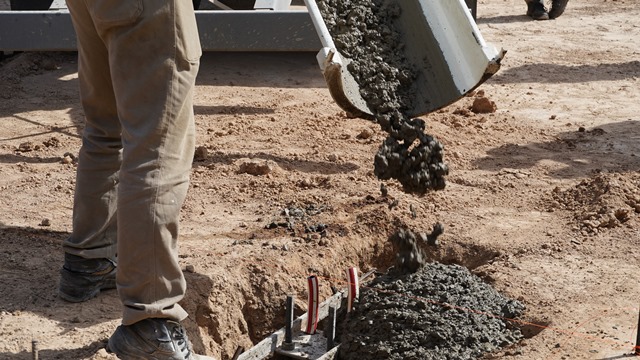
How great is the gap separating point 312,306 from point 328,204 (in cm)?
104

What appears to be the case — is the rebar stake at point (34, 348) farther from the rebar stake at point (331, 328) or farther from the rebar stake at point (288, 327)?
the rebar stake at point (331, 328)

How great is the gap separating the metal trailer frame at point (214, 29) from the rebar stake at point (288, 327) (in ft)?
8.87

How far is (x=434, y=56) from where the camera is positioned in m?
5.76

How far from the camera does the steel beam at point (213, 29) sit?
654cm

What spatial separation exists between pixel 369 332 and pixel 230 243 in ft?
2.87

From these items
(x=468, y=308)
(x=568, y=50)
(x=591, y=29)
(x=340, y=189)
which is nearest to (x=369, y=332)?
(x=468, y=308)

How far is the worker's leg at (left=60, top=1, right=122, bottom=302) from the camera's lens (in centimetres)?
388

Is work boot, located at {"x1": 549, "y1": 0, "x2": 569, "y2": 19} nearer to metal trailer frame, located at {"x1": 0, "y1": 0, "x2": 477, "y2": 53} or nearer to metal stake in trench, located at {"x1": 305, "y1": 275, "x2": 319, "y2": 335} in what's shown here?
metal trailer frame, located at {"x1": 0, "y1": 0, "x2": 477, "y2": 53}

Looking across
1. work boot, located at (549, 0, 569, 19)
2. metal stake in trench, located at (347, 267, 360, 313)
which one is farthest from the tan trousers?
work boot, located at (549, 0, 569, 19)

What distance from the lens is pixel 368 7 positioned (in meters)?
5.92

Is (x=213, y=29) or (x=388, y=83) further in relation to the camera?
(x=213, y=29)

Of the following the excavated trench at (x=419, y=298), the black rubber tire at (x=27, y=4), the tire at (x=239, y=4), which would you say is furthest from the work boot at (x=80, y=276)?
the black rubber tire at (x=27, y=4)

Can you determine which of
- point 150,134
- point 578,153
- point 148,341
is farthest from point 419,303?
point 578,153

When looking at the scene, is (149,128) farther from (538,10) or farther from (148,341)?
(538,10)
